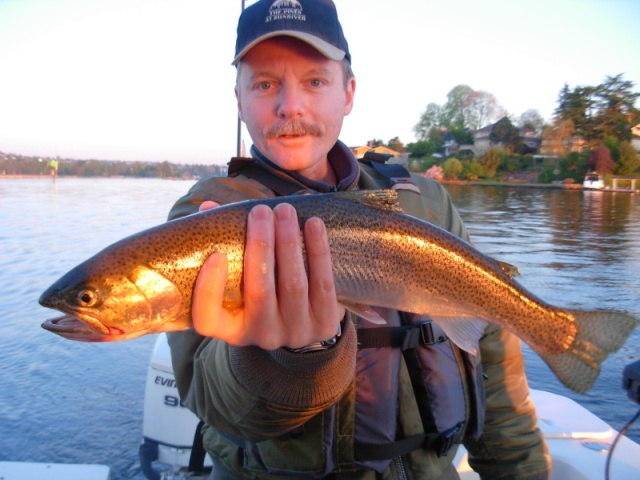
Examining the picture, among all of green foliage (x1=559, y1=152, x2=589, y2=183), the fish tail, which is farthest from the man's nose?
green foliage (x1=559, y1=152, x2=589, y2=183)

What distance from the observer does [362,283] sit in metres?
2.55

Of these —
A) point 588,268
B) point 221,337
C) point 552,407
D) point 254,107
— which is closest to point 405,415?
point 221,337

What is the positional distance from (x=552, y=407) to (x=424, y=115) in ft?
448

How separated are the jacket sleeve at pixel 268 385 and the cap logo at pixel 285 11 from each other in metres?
1.85

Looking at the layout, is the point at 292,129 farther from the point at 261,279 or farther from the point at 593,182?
the point at 593,182

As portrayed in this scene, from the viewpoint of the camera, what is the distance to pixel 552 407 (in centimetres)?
491

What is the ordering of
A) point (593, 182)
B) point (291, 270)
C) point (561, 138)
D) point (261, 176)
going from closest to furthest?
point (291, 270)
point (261, 176)
point (593, 182)
point (561, 138)

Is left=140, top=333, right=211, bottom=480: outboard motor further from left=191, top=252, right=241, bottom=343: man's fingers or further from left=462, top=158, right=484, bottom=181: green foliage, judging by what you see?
left=462, top=158, right=484, bottom=181: green foliage

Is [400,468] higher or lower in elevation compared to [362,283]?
lower

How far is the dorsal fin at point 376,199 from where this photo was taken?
2596 millimetres

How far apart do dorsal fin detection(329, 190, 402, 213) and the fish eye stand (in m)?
1.36

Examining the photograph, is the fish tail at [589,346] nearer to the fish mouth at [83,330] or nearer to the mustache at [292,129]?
the mustache at [292,129]

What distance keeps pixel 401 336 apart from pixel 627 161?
82751 millimetres

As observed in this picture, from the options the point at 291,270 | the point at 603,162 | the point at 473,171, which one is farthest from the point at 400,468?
the point at 473,171
